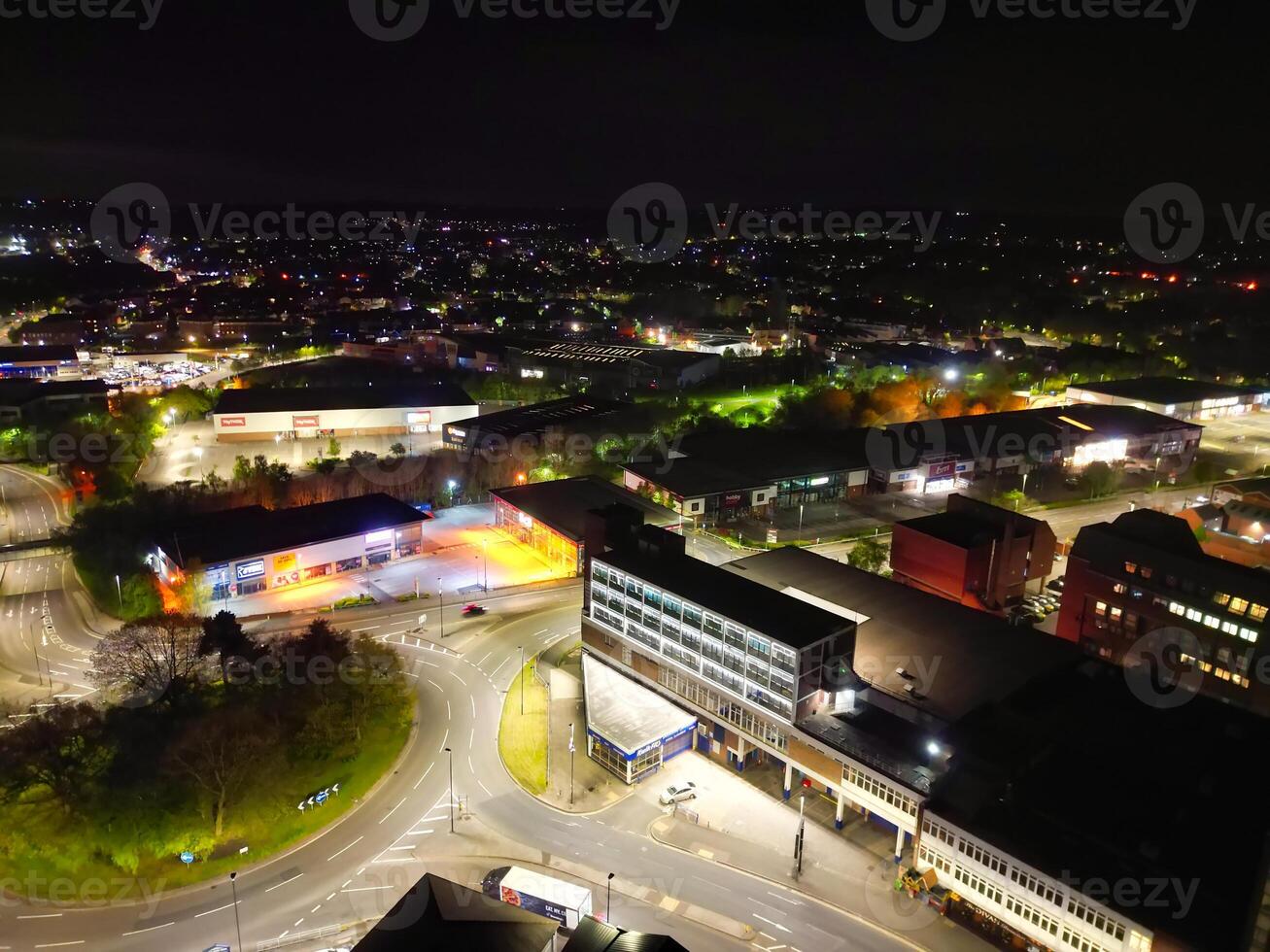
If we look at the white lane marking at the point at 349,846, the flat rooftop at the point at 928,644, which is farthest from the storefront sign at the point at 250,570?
the flat rooftop at the point at 928,644

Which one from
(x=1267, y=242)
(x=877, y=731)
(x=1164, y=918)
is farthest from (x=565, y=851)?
(x=1267, y=242)

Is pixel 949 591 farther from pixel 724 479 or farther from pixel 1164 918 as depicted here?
pixel 1164 918

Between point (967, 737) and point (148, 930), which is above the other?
point (967, 737)

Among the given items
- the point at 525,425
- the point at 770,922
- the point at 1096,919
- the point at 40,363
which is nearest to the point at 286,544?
the point at 525,425

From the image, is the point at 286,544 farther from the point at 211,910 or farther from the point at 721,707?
the point at 721,707

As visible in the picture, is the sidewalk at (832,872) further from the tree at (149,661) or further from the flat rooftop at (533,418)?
the flat rooftop at (533,418)

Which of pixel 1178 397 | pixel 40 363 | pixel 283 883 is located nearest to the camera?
pixel 283 883

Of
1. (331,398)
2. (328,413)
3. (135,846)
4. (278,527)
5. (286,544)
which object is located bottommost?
(135,846)
